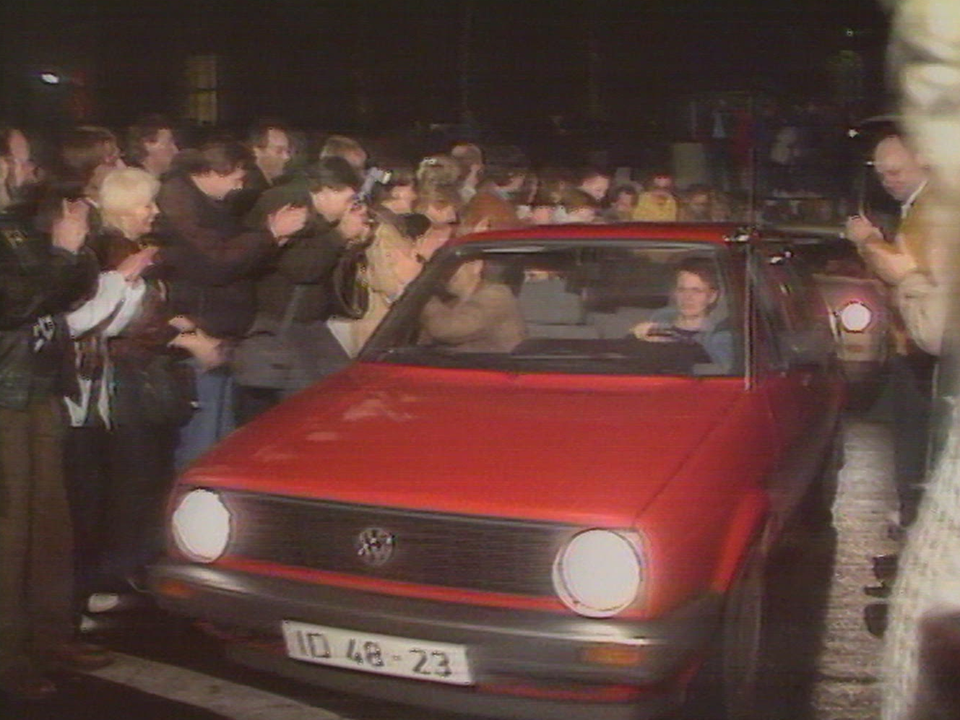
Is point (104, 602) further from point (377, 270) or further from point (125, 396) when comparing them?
point (377, 270)

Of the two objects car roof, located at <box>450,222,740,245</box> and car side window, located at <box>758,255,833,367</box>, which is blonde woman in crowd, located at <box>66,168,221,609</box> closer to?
car roof, located at <box>450,222,740,245</box>

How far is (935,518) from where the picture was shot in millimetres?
1826

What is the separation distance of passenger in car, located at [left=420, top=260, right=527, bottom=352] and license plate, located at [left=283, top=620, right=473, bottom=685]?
3.32 feet

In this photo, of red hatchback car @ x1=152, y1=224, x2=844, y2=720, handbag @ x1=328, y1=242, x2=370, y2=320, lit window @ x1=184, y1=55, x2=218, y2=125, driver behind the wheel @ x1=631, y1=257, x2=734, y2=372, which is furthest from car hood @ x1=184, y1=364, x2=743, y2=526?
lit window @ x1=184, y1=55, x2=218, y2=125

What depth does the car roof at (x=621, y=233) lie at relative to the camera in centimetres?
342

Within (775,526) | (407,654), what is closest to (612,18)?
(775,526)

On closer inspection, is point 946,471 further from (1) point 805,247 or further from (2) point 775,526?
(1) point 805,247

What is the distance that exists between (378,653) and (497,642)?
26 cm

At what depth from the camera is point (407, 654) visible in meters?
2.49

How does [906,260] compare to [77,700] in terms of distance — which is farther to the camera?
[906,260]

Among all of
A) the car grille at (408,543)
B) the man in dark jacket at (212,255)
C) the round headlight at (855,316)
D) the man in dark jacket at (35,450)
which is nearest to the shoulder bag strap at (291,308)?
the man in dark jacket at (212,255)

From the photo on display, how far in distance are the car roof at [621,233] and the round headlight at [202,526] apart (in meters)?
1.27

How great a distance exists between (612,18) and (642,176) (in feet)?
2.03

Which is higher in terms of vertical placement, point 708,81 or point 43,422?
point 708,81
